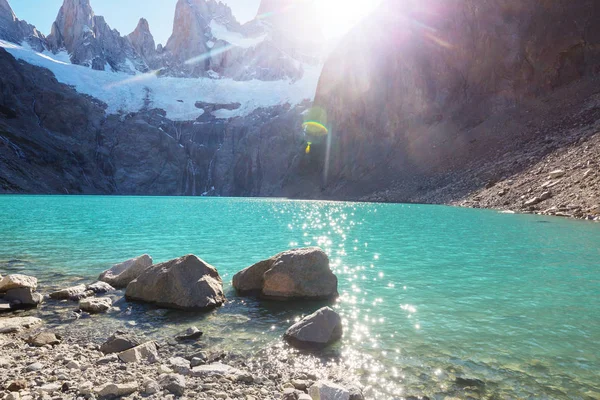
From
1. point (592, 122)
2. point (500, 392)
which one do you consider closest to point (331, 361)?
point (500, 392)

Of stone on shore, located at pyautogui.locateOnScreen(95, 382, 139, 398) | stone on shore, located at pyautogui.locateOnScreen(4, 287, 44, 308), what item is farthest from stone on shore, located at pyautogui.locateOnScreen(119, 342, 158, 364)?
stone on shore, located at pyautogui.locateOnScreen(4, 287, 44, 308)

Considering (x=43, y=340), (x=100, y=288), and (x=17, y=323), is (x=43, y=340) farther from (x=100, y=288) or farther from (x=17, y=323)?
(x=100, y=288)

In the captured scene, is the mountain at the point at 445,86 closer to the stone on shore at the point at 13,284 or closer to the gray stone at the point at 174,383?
the stone on shore at the point at 13,284

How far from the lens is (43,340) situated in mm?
8109

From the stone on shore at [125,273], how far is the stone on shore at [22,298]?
2492mm

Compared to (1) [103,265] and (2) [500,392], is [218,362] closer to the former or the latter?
(2) [500,392]

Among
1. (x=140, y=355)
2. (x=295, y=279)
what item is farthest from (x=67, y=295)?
(x=295, y=279)

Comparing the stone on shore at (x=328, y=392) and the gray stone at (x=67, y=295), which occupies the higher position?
the stone on shore at (x=328, y=392)

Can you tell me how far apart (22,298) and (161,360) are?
6.52 metres

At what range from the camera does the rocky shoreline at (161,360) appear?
598cm

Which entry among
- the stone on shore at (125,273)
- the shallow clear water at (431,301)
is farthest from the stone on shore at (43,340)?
the stone on shore at (125,273)

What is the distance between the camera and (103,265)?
16406mm

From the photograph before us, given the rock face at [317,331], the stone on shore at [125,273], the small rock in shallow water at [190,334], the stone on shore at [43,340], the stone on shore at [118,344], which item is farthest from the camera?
the stone on shore at [125,273]

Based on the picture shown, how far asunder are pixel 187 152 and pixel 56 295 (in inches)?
7163
